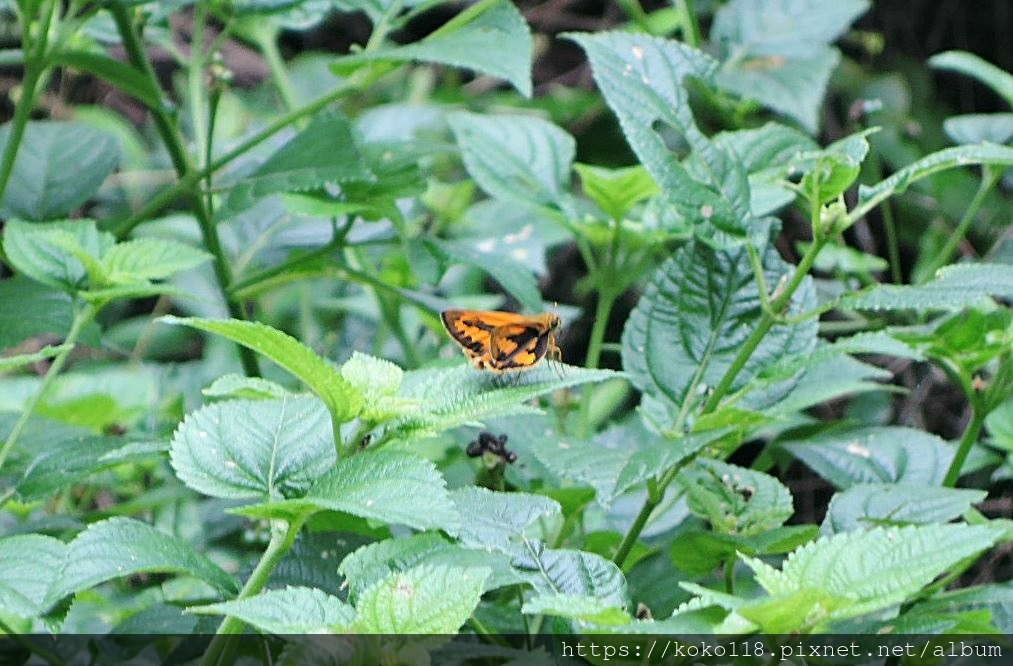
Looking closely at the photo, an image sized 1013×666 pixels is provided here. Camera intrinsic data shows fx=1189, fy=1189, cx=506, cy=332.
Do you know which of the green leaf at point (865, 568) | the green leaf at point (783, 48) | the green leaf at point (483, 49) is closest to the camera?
the green leaf at point (865, 568)

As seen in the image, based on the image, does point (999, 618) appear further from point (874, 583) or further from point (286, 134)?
point (286, 134)

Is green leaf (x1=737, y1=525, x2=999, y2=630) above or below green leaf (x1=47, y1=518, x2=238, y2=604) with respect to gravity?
above

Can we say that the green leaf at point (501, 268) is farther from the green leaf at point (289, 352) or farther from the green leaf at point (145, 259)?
the green leaf at point (289, 352)

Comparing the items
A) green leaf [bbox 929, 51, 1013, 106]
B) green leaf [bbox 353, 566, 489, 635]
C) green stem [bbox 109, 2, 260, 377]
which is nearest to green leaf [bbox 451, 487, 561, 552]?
green leaf [bbox 353, 566, 489, 635]

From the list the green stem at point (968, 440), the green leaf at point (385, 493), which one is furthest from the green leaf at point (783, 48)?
the green leaf at point (385, 493)

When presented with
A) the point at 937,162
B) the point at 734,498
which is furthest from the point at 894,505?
the point at 937,162

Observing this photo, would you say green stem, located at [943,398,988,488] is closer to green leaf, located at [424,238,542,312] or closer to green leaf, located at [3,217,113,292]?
green leaf, located at [424,238,542,312]

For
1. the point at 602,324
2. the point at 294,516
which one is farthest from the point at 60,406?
the point at 294,516

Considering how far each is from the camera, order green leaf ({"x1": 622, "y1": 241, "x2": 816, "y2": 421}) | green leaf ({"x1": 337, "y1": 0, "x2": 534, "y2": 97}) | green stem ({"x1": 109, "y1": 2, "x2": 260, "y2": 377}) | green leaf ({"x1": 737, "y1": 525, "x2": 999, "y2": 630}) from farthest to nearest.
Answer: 1. green stem ({"x1": 109, "y1": 2, "x2": 260, "y2": 377})
2. green leaf ({"x1": 337, "y1": 0, "x2": 534, "y2": 97})
3. green leaf ({"x1": 622, "y1": 241, "x2": 816, "y2": 421})
4. green leaf ({"x1": 737, "y1": 525, "x2": 999, "y2": 630})
